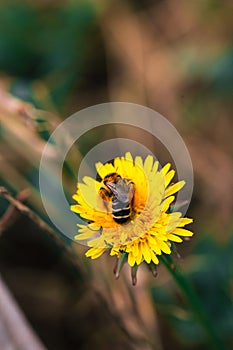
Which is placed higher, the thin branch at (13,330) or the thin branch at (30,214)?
the thin branch at (30,214)

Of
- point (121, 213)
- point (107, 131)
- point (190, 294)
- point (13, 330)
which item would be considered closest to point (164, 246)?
point (121, 213)

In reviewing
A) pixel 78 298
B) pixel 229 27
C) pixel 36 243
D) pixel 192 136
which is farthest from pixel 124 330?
pixel 229 27

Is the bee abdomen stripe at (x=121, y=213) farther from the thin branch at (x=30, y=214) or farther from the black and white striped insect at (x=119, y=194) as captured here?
the thin branch at (x=30, y=214)

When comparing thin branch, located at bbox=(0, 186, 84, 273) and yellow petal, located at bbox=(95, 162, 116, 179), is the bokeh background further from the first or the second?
yellow petal, located at bbox=(95, 162, 116, 179)

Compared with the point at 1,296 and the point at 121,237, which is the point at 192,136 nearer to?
the point at 1,296

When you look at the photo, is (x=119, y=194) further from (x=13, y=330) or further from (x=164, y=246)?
(x=13, y=330)

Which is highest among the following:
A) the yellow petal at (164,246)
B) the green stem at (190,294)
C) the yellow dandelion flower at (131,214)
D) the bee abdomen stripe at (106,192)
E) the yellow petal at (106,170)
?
the yellow petal at (106,170)

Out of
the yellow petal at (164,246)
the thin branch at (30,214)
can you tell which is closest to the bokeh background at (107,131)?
the thin branch at (30,214)

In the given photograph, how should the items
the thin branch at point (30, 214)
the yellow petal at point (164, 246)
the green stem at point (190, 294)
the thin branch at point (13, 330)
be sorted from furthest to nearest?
the thin branch at point (13, 330), the thin branch at point (30, 214), the green stem at point (190, 294), the yellow petal at point (164, 246)
